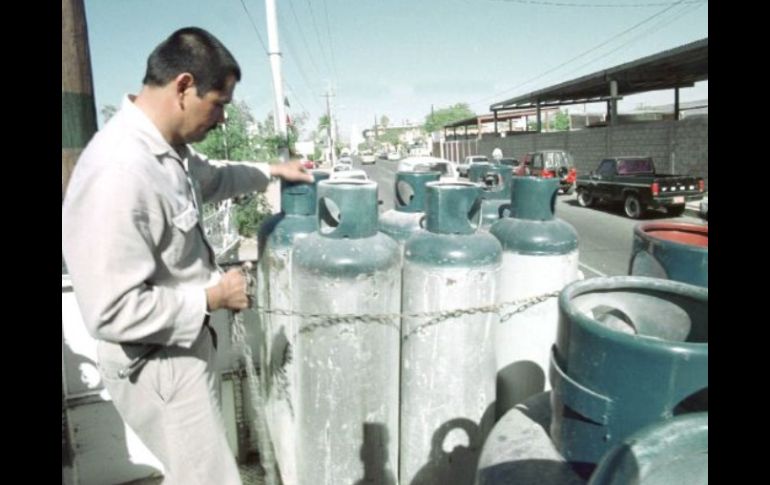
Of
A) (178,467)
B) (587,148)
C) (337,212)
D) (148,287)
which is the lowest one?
(178,467)

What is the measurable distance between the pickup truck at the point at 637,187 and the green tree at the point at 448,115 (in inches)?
2951

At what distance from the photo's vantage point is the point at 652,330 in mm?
1823

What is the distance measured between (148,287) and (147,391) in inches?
17.9

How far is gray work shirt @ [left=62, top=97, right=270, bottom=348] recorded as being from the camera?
154cm

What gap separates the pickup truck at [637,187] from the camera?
12.3m

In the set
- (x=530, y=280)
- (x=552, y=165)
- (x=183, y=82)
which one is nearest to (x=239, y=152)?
(x=530, y=280)

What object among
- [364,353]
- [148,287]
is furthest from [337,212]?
[148,287]

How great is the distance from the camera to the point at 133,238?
1.58 meters

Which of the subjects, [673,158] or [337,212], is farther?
[673,158]

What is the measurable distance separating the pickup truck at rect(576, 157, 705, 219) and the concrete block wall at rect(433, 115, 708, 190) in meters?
2.21

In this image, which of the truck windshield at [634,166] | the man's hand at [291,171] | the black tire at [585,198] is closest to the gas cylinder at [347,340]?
the man's hand at [291,171]

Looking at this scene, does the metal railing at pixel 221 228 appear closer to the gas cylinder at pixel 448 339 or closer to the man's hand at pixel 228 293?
the gas cylinder at pixel 448 339

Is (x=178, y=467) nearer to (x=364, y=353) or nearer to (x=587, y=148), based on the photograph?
(x=364, y=353)

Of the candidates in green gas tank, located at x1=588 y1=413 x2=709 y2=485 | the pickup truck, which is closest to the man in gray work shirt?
green gas tank, located at x1=588 y1=413 x2=709 y2=485
